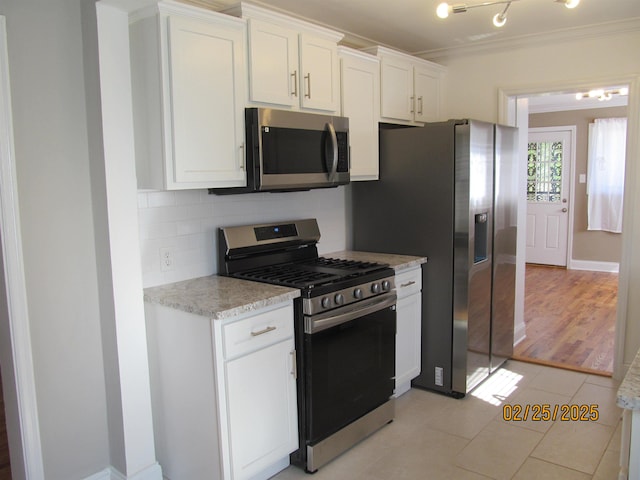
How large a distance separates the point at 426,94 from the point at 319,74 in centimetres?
130

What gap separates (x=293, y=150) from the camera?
2.80 metres

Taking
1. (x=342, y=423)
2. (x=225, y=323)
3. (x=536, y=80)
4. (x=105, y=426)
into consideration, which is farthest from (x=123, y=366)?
(x=536, y=80)

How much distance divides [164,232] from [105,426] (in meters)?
0.98

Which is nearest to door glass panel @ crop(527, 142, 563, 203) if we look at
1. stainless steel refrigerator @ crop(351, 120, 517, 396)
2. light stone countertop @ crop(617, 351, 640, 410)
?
stainless steel refrigerator @ crop(351, 120, 517, 396)

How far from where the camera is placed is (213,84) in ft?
8.05

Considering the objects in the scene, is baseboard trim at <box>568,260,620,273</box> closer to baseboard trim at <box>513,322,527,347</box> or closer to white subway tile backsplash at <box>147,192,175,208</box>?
baseboard trim at <box>513,322,527,347</box>

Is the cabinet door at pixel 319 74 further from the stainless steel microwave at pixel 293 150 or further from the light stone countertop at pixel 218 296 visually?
the light stone countertop at pixel 218 296

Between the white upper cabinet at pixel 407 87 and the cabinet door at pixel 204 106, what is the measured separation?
130cm

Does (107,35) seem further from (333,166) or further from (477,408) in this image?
(477,408)

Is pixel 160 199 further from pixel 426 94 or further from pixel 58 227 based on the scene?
pixel 426 94

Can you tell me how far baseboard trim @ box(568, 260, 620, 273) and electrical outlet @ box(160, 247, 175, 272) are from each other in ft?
21.6

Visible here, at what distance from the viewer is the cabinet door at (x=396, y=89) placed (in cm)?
355
